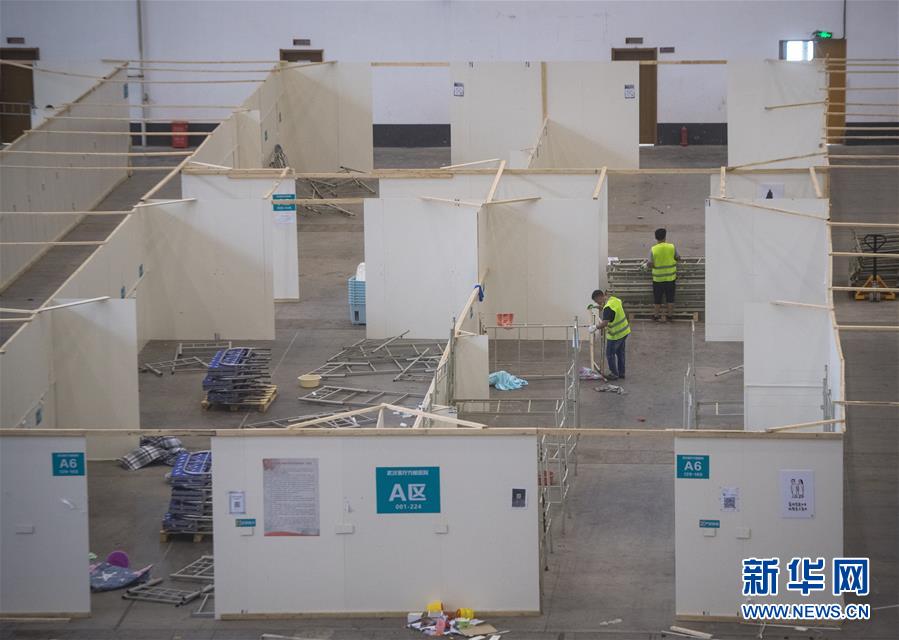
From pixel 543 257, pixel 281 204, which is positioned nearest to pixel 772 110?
pixel 543 257

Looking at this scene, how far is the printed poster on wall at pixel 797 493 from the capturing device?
14.9 meters

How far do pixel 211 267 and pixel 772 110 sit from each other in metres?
13.2

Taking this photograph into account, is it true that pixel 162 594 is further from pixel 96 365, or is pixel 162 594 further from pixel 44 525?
pixel 96 365

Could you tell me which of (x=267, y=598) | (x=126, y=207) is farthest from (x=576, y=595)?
(x=126, y=207)

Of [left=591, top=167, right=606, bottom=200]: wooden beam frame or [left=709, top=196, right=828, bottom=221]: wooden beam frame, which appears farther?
[left=591, top=167, right=606, bottom=200]: wooden beam frame

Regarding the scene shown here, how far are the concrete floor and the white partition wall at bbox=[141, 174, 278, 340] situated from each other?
21.9 inches

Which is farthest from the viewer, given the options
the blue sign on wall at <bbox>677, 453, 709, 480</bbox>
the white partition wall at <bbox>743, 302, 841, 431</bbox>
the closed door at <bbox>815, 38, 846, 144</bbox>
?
the closed door at <bbox>815, 38, 846, 144</bbox>

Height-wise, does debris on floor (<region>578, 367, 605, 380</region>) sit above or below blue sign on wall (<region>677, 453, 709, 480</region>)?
above

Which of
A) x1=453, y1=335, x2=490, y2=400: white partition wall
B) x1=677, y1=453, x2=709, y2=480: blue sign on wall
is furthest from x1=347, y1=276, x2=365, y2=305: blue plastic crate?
x1=677, y1=453, x2=709, y2=480: blue sign on wall

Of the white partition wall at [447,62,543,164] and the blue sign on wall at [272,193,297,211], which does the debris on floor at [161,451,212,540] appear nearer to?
the blue sign on wall at [272,193,297,211]

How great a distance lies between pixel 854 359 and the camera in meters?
24.0

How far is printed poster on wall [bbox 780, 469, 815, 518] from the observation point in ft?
48.9

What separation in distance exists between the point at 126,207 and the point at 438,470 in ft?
64.9

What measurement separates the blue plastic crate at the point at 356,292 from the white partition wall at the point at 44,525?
34.6 feet
